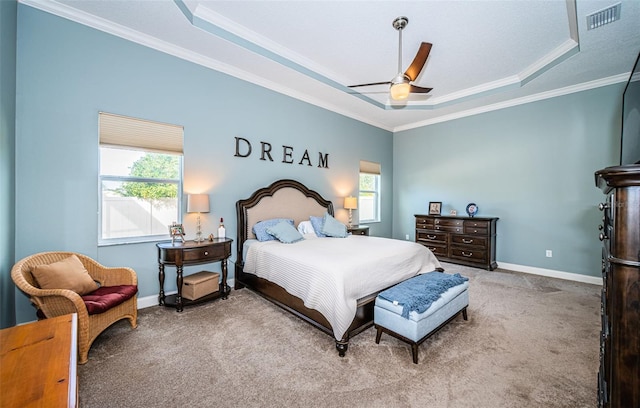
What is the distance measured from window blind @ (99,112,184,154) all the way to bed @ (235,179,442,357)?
1201mm

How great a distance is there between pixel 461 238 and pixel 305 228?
3107 millimetres

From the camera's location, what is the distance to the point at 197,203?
10.9 ft

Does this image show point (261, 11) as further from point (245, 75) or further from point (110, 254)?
point (110, 254)

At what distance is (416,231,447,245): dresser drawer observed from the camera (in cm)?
540

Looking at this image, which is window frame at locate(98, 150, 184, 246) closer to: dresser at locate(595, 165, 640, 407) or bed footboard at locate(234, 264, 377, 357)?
bed footboard at locate(234, 264, 377, 357)

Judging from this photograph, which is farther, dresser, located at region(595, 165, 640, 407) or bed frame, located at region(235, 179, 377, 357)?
bed frame, located at region(235, 179, 377, 357)

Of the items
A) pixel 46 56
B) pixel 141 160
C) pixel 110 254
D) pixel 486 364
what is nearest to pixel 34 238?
pixel 110 254

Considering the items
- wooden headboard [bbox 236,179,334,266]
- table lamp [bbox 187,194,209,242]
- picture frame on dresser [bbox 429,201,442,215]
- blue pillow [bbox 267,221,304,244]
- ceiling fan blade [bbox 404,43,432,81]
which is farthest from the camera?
picture frame on dresser [bbox 429,201,442,215]

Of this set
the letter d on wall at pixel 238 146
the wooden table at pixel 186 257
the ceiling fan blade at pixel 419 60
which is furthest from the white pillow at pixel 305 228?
the ceiling fan blade at pixel 419 60

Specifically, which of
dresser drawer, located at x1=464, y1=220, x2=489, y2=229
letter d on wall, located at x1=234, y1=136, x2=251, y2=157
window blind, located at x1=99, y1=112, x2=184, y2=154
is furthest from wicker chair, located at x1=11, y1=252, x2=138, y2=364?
dresser drawer, located at x1=464, y1=220, x2=489, y2=229

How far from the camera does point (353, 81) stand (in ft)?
14.8

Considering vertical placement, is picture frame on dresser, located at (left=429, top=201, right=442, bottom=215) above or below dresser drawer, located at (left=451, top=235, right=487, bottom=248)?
above

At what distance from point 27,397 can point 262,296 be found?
2636 mm

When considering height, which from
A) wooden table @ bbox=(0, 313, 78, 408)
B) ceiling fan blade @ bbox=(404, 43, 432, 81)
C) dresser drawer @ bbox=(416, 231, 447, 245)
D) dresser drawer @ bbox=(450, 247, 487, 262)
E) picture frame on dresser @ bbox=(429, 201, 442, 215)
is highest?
ceiling fan blade @ bbox=(404, 43, 432, 81)
